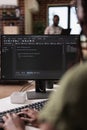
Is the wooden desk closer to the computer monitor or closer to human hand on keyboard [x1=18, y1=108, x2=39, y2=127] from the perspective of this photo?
the computer monitor

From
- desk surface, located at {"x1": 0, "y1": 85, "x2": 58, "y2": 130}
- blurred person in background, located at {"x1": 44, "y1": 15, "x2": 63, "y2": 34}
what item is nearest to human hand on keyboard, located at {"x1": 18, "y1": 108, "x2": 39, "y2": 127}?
desk surface, located at {"x1": 0, "y1": 85, "x2": 58, "y2": 130}

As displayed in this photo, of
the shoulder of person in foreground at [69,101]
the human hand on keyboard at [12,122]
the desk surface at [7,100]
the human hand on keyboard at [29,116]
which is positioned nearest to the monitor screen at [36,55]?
the desk surface at [7,100]

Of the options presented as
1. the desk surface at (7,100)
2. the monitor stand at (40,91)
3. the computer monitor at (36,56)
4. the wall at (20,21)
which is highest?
the wall at (20,21)

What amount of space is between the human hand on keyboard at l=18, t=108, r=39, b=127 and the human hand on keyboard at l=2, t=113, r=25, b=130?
0.06m

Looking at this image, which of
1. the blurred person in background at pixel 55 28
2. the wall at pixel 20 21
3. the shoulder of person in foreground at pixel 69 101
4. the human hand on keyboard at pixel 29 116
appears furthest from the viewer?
the blurred person in background at pixel 55 28

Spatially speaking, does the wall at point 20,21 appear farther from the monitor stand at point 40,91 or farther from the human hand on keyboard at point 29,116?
the human hand on keyboard at point 29,116

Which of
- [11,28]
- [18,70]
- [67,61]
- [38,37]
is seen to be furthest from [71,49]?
[11,28]

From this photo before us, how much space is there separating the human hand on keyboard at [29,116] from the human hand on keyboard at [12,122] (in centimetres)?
6

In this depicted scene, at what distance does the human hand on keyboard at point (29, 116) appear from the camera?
1.41m

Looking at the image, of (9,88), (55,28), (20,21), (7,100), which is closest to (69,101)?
(7,100)

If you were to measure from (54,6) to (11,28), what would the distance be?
7.23ft

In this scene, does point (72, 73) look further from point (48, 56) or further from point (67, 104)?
point (48, 56)

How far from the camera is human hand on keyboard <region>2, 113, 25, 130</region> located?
4.14 feet

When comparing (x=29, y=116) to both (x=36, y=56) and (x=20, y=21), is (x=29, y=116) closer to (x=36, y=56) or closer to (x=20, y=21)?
(x=36, y=56)
